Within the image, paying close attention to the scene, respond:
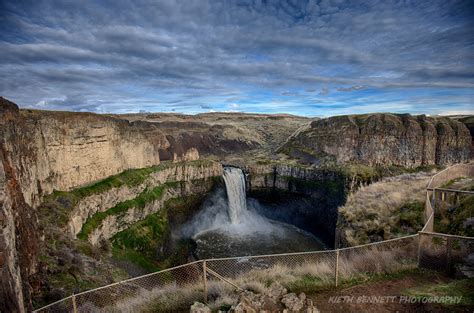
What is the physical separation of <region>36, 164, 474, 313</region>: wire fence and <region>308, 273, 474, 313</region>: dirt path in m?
0.51

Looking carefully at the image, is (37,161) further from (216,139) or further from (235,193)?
(216,139)

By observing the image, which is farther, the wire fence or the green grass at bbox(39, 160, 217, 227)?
the green grass at bbox(39, 160, 217, 227)

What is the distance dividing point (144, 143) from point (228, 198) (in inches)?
559

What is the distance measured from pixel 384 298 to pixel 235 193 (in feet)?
114

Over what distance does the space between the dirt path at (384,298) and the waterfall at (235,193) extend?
32005 millimetres

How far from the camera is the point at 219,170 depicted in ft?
150

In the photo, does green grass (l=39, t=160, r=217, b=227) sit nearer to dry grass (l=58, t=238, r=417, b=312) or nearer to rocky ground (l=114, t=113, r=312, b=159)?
dry grass (l=58, t=238, r=417, b=312)

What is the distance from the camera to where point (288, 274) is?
10539mm

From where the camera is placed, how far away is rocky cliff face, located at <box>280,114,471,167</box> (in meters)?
46.1

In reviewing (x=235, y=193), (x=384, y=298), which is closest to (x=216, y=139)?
(x=235, y=193)

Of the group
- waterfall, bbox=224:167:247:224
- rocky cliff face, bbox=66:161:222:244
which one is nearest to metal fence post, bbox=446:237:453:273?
rocky cliff face, bbox=66:161:222:244

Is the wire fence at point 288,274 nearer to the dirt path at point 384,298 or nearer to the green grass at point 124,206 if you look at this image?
the dirt path at point 384,298

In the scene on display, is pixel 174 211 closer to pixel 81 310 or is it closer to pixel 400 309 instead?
pixel 81 310

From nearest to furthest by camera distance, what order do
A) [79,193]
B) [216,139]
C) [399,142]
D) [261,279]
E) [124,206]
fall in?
[261,279] < [79,193] < [124,206] < [399,142] < [216,139]
